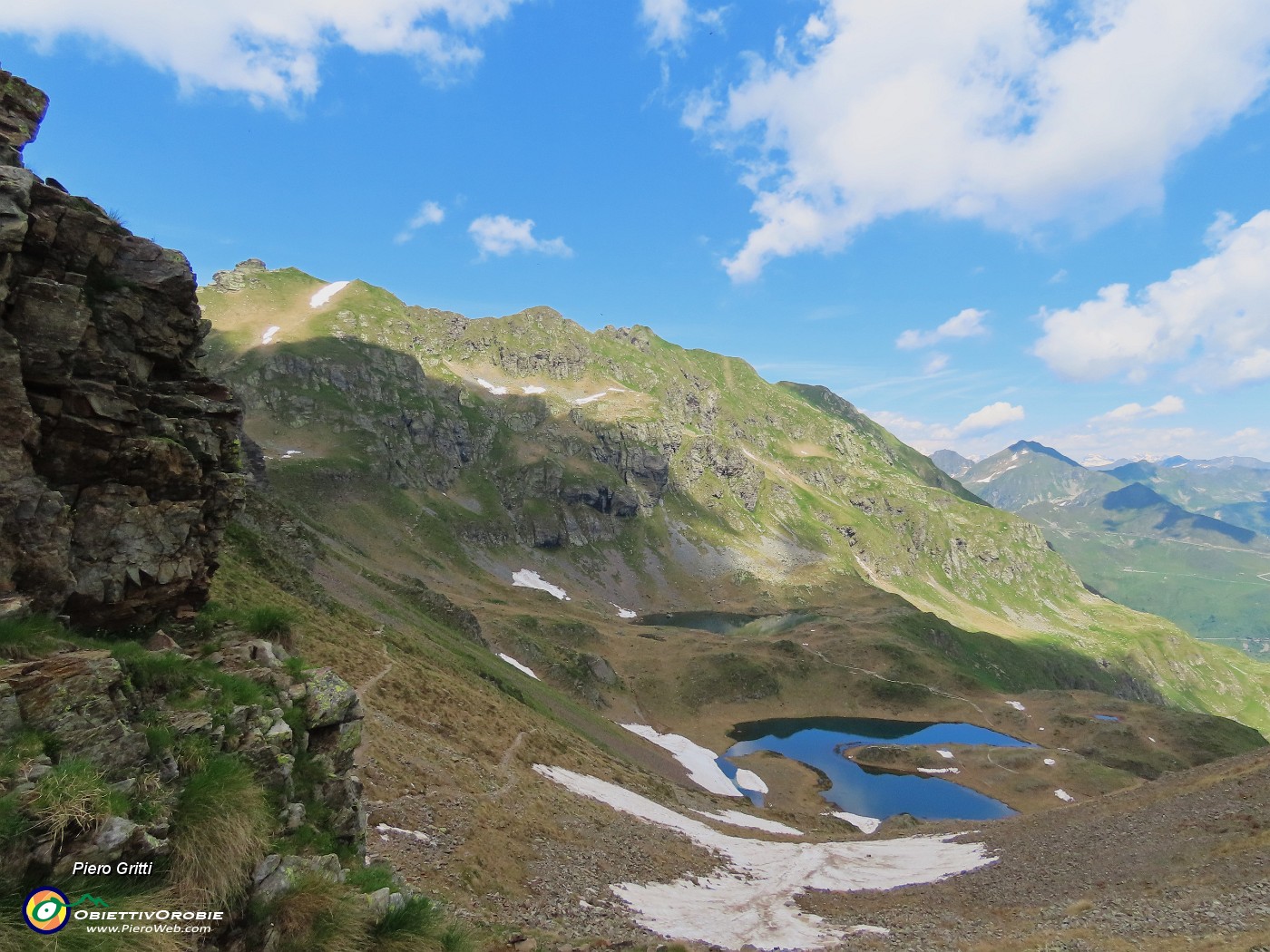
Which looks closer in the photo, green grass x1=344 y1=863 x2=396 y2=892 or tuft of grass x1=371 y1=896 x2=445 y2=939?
tuft of grass x1=371 y1=896 x2=445 y2=939

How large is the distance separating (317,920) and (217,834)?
174 cm

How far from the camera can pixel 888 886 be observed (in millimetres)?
33906

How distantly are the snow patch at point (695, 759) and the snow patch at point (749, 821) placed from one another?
14.4 meters

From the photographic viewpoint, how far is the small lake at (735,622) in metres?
172

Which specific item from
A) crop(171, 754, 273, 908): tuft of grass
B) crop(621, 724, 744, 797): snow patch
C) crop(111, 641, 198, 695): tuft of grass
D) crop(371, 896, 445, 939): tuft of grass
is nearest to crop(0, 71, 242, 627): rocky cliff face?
crop(111, 641, 198, 695): tuft of grass

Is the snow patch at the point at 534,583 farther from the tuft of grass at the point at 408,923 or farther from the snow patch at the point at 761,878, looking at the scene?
the tuft of grass at the point at 408,923

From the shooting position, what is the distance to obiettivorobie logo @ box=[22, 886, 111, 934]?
5.79 meters

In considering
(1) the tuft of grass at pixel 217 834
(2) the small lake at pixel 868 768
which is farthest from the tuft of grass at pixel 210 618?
(2) the small lake at pixel 868 768

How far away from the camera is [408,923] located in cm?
864

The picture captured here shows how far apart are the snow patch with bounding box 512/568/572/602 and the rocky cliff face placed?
173 metres

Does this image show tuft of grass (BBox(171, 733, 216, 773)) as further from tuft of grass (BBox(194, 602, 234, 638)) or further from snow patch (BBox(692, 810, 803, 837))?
snow patch (BBox(692, 810, 803, 837))

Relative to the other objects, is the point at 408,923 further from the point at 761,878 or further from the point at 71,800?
the point at 761,878

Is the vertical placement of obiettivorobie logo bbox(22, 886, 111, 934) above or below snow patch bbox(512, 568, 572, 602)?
above

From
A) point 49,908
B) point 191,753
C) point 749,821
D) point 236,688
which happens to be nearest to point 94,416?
point 236,688
